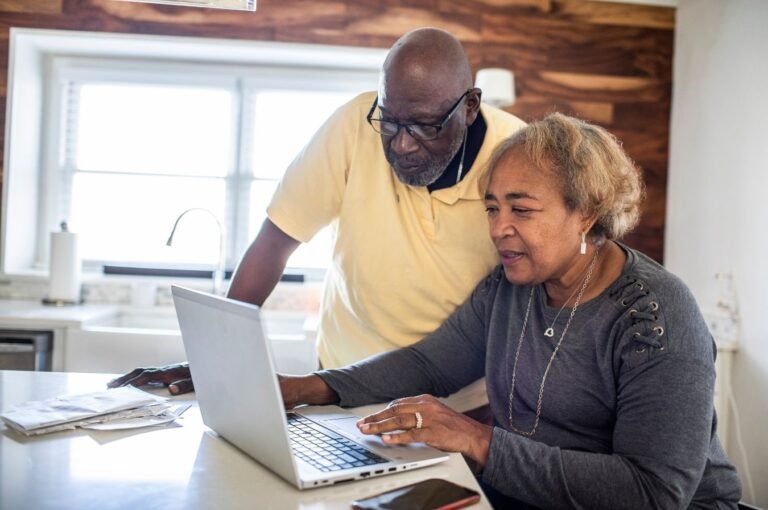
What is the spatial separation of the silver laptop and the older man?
474 millimetres

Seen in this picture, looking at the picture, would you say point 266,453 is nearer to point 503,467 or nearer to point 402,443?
point 402,443

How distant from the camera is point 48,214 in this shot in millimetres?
3598

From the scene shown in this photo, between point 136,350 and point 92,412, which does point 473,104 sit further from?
point 136,350

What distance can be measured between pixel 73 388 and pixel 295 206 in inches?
23.9

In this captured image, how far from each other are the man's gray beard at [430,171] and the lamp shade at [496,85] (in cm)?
165

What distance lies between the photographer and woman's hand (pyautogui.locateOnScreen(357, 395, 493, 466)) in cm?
100

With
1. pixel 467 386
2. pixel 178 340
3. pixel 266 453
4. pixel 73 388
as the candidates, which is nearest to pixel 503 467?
pixel 266 453

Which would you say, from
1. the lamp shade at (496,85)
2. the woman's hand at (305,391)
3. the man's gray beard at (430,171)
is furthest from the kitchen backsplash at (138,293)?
the woman's hand at (305,391)

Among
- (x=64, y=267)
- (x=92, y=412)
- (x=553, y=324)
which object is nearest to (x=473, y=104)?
(x=553, y=324)

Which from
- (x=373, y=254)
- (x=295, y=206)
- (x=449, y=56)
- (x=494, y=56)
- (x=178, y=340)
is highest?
(x=494, y=56)

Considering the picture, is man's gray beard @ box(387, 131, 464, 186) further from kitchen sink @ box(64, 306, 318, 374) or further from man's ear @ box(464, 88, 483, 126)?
kitchen sink @ box(64, 306, 318, 374)

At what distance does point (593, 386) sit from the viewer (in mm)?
1136

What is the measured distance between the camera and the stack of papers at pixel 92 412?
3.31 ft

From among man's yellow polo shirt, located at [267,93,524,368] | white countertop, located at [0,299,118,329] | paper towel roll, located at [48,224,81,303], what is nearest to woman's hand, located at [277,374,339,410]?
man's yellow polo shirt, located at [267,93,524,368]
